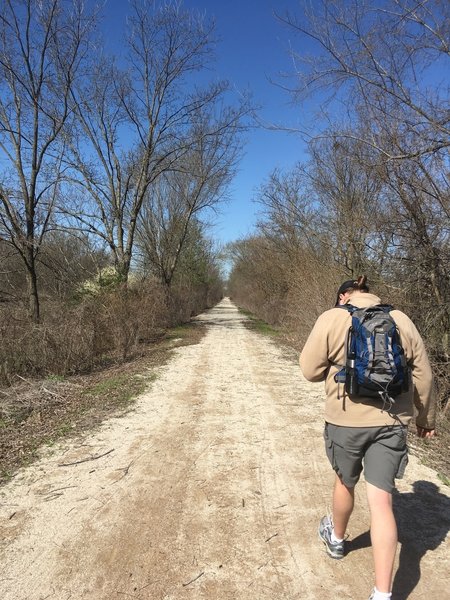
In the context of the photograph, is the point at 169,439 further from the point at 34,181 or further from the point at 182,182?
the point at 182,182

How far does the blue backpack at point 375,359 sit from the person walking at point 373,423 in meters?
0.11

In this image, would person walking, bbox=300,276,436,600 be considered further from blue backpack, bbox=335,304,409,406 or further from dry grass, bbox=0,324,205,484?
dry grass, bbox=0,324,205,484

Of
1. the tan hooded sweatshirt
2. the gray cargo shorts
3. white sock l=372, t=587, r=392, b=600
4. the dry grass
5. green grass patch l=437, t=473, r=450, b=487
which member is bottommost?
green grass patch l=437, t=473, r=450, b=487

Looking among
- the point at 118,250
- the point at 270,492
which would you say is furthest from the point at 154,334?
the point at 270,492

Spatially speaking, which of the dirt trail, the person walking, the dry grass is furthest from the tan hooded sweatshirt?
the dry grass

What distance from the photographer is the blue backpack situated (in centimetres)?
238

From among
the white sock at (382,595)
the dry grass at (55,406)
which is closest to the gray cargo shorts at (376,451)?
the white sock at (382,595)

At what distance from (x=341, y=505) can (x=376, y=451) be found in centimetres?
55

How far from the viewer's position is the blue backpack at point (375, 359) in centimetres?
238

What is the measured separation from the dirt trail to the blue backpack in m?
1.31

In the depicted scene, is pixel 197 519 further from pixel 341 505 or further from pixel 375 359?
pixel 375 359

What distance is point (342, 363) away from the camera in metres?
2.65

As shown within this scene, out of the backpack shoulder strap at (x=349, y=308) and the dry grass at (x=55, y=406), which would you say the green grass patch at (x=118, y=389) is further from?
the backpack shoulder strap at (x=349, y=308)

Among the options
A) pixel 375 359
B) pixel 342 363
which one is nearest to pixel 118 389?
pixel 342 363
